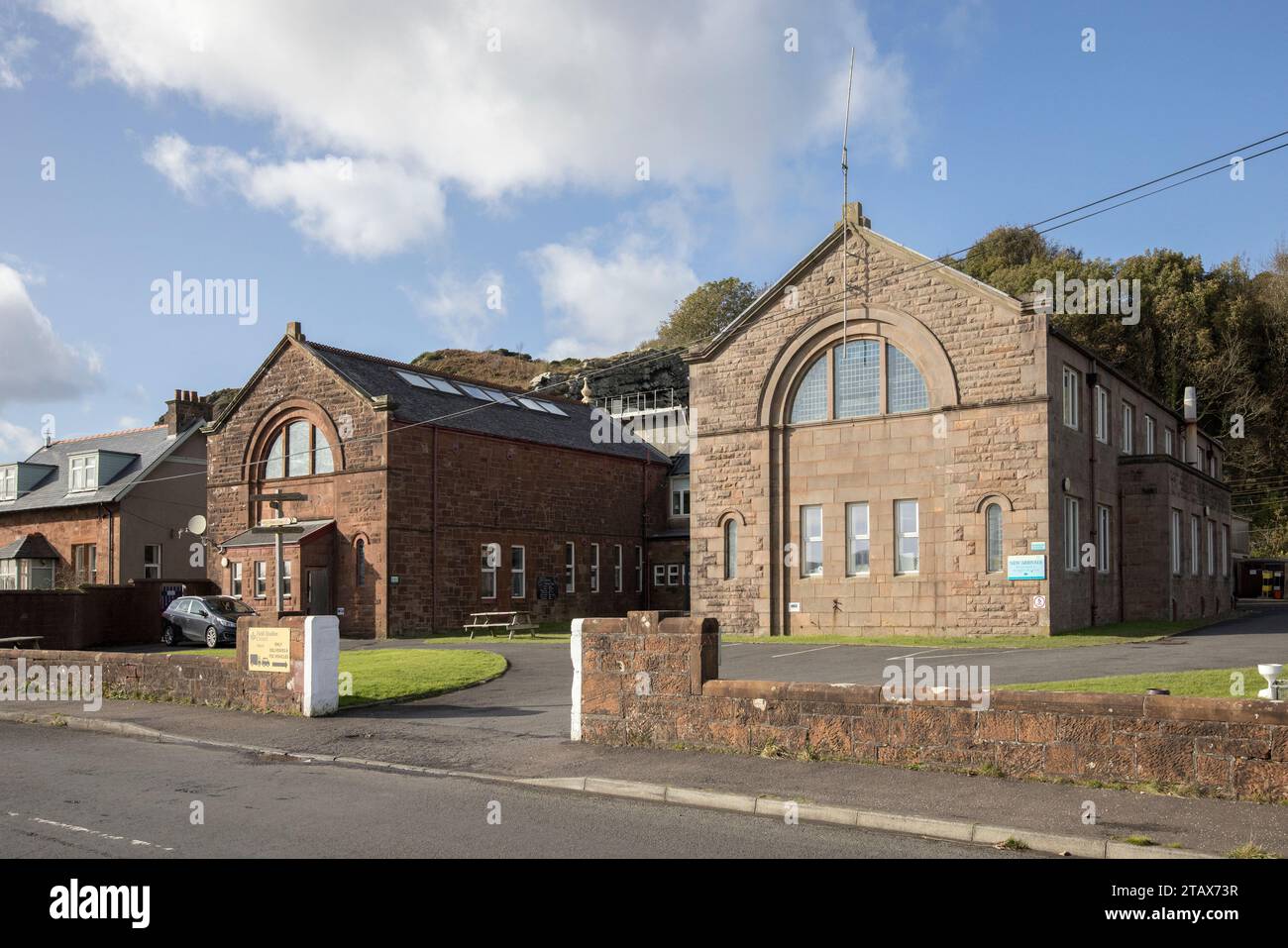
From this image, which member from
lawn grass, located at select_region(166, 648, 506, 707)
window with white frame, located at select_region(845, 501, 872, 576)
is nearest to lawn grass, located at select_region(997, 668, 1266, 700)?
lawn grass, located at select_region(166, 648, 506, 707)

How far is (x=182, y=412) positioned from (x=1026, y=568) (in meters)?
34.9

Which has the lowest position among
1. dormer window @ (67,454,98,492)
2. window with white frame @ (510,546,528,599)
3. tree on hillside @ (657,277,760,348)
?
window with white frame @ (510,546,528,599)

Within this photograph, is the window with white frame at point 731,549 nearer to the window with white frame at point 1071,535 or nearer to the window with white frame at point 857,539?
the window with white frame at point 857,539

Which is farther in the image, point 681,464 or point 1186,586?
point 681,464

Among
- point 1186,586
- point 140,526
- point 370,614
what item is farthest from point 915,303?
point 140,526

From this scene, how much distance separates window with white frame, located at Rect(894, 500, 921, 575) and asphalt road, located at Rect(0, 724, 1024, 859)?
18712 millimetres

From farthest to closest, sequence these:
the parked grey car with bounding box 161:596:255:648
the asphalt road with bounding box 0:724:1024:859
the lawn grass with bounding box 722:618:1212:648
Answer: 1. the parked grey car with bounding box 161:596:255:648
2. the lawn grass with bounding box 722:618:1212:648
3. the asphalt road with bounding box 0:724:1024:859

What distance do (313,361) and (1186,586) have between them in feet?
96.1

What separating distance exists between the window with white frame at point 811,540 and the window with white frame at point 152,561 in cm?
2658

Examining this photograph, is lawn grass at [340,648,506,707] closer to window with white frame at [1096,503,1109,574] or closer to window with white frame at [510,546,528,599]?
window with white frame at [510,546,528,599]

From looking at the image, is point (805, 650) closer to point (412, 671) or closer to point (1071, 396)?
point (412, 671)

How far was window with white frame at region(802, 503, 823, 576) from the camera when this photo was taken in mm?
28891

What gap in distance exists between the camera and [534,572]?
37.8 m
